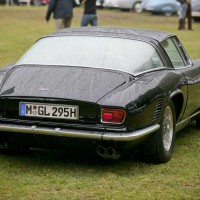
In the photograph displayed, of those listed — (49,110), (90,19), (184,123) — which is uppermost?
(49,110)

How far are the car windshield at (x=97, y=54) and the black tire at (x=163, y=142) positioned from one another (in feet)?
1.64

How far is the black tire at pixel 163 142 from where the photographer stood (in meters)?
5.75

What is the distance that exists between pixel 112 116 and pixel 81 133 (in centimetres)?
30

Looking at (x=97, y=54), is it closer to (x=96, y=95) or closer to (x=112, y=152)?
(x=96, y=95)

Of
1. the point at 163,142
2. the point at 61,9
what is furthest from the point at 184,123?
the point at 61,9

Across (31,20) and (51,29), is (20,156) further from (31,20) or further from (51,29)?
(31,20)

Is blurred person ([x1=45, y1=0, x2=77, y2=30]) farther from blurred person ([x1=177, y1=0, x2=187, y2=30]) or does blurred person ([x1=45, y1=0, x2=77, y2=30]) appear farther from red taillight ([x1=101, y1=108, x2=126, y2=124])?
blurred person ([x1=177, y1=0, x2=187, y2=30])

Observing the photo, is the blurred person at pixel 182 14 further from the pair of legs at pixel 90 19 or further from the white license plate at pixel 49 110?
the white license plate at pixel 49 110

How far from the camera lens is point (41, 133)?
5.43m

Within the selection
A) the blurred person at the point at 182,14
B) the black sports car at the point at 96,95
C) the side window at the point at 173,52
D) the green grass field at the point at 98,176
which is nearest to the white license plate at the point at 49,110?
the black sports car at the point at 96,95

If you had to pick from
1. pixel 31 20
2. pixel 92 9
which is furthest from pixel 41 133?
pixel 31 20

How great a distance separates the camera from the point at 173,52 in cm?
694

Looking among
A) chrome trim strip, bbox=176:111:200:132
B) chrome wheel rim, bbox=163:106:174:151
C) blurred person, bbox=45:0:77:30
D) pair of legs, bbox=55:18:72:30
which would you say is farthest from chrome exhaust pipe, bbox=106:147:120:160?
pair of legs, bbox=55:18:72:30

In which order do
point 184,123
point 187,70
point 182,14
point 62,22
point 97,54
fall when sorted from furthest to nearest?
point 182,14 < point 62,22 < point 187,70 < point 184,123 < point 97,54
